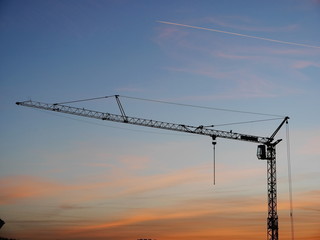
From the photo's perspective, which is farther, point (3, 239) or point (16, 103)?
point (16, 103)

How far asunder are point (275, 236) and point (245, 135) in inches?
1267

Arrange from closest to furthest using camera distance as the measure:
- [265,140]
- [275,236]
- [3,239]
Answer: [3,239]
[275,236]
[265,140]

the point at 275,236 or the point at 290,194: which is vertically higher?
the point at 290,194

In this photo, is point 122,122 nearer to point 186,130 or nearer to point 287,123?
point 186,130

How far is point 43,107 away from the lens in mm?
155000

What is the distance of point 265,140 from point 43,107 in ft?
233

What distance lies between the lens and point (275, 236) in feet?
497

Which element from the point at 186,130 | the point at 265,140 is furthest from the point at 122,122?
the point at 265,140

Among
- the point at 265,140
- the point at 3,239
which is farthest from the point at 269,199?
the point at 3,239

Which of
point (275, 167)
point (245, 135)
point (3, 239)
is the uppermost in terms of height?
point (245, 135)

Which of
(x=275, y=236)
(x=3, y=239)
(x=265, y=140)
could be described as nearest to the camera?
(x=3, y=239)

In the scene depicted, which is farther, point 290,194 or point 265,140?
point 265,140

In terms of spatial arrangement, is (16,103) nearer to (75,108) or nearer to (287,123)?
(75,108)

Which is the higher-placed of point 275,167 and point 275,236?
point 275,167
